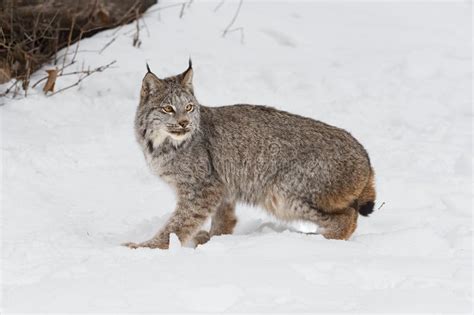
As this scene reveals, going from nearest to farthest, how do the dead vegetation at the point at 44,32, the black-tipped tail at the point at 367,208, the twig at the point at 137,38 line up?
the black-tipped tail at the point at 367,208, the dead vegetation at the point at 44,32, the twig at the point at 137,38

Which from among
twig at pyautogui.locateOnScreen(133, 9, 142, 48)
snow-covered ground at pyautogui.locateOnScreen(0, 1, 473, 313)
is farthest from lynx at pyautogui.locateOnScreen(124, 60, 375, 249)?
twig at pyautogui.locateOnScreen(133, 9, 142, 48)

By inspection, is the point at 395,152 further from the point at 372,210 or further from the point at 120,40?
the point at 120,40

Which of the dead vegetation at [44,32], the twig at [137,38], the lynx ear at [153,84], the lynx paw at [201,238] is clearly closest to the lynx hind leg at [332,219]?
the lynx paw at [201,238]

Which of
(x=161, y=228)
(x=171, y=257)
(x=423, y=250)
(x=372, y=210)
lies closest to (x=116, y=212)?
(x=161, y=228)

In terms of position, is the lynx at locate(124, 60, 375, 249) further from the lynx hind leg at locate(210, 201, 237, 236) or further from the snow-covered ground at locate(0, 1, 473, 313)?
the snow-covered ground at locate(0, 1, 473, 313)

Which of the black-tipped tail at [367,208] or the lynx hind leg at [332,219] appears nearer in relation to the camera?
the lynx hind leg at [332,219]

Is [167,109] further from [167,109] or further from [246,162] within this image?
[246,162]

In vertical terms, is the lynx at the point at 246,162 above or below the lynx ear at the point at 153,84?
below

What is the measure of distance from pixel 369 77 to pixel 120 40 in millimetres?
2866

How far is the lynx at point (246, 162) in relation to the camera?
19.1 feet

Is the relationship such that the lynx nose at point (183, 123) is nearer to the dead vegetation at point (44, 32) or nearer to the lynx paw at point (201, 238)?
the lynx paw at point (201, 238)

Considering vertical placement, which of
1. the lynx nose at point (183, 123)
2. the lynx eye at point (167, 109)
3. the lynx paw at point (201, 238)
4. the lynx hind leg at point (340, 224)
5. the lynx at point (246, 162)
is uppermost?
the lynx eye at point (167, 109)

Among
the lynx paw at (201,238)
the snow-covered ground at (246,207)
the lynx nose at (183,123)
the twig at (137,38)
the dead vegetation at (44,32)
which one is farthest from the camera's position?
the twig at (137,38)


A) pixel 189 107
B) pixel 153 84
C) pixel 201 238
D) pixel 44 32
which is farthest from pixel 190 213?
pixel 44 32
